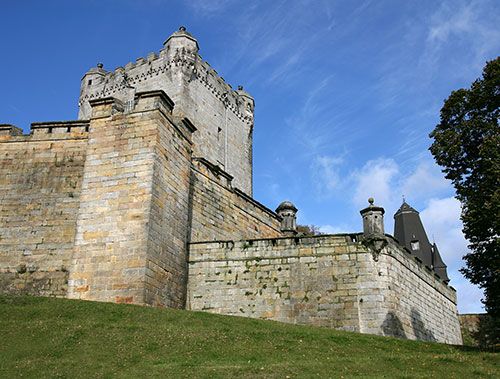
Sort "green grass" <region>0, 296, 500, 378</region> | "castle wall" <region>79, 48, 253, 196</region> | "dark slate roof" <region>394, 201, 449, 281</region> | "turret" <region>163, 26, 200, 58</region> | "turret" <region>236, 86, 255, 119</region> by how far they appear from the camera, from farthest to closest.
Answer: "dark slate roof" <region>394, 201, 449, 281</region>, "turret" <region>236, 86, 255, 119</region>, "turret" <region>163, 26, 200, 58</region>, "castle wall" <region>79, 48, 253, 196</region>, "green grass" <region>0, 296, 500, 378</region>

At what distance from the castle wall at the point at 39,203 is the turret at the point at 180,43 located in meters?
13.0

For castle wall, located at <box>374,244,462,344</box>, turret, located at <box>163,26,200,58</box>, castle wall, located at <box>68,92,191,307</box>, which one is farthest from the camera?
turret, located at <box>163,26,200,58</box>

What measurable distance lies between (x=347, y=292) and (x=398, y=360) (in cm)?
692

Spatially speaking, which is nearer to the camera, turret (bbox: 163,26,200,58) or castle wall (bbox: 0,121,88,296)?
castle wall (bbox: 0,121,88,296)

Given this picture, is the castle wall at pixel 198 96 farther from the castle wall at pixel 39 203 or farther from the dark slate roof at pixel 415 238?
the dark slate roof at pixel 415 238

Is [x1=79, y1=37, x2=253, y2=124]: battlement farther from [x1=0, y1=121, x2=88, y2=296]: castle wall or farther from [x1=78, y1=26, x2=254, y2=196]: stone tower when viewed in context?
[x1=0, y1=121, x2=88, y2=296]: castle wall

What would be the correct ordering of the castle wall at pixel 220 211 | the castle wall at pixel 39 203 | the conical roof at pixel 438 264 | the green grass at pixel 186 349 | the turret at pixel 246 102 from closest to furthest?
the green grass at pixel 186 349
the castle wall at pixel 39 203
the castle wall at pixel 220 211
the turret at pixel 246 102
the conical roof at pixel 438 264

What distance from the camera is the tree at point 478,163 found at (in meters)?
14.6

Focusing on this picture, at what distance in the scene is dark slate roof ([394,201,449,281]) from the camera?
53.0 meters

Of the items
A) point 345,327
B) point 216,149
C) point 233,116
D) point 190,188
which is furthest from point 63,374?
point 233,116

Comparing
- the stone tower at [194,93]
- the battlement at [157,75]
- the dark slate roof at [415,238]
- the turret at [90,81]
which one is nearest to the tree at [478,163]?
the stone tower at [194,93]

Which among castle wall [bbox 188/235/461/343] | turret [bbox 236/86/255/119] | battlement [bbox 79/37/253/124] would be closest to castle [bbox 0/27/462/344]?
castle wall [bbox 188/235/461/343]

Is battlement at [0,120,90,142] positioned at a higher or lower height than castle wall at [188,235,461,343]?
higher

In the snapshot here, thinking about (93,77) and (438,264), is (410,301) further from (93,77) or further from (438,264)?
(438,264)
